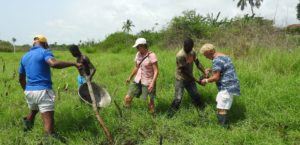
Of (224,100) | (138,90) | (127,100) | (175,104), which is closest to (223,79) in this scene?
(224,100)

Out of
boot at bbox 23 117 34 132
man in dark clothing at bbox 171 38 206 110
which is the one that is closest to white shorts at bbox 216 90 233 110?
man in dark clothing at bbox 171 38 206 110

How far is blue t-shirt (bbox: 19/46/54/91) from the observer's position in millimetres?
5484

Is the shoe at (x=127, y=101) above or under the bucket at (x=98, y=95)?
under

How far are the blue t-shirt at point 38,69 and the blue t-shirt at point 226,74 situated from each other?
244cm

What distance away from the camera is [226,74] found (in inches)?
229

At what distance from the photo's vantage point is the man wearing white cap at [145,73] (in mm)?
6285

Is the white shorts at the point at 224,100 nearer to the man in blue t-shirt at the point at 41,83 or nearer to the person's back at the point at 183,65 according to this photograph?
the person's back at the point at 183,65

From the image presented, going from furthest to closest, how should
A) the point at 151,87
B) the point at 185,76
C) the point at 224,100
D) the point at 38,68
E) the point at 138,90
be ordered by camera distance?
the point at 138,90 < the point at 185,76 < the point at 151,87 < the point at 224,100 < the point at 38,68

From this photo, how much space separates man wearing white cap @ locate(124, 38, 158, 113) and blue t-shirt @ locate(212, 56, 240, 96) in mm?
1045

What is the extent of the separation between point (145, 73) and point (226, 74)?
54.8 inches

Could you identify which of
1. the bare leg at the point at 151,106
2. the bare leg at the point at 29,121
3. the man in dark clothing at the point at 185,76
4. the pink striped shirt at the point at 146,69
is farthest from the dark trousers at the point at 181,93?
the bare leg at the point at 29,121

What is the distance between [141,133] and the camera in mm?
5906

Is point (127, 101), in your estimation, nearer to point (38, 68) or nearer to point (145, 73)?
point (145, 73)

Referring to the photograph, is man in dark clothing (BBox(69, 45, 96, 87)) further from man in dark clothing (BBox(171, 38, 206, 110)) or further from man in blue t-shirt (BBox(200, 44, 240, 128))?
man in blue t-shirt (BBox(200, 44, 240, 128))
